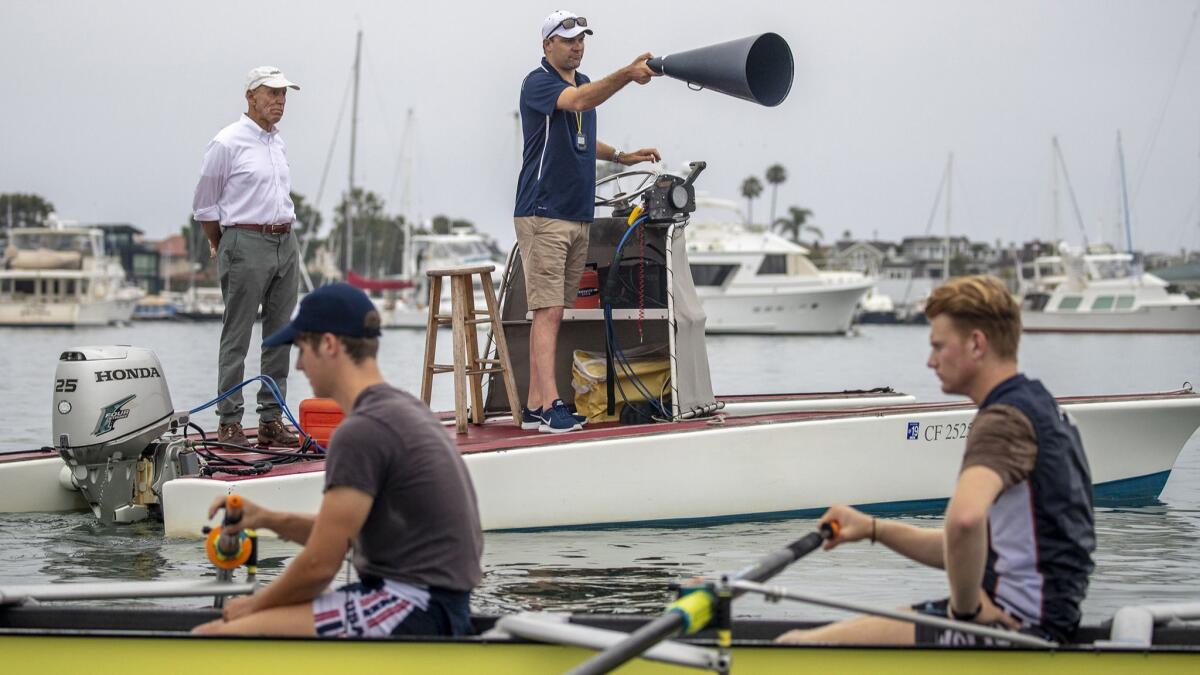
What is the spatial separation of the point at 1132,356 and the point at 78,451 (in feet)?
158

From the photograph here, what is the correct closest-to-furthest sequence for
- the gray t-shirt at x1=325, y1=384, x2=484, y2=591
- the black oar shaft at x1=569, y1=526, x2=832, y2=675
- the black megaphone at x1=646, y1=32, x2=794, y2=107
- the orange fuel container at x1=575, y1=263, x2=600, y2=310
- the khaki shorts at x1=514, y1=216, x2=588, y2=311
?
the black oar shaft at x1=569, y1=526, x2=832, y2=675 < the gray t-shirt at x1=325, y1=384, x2=484, y2=591 < the black megaphone at x1=646, y1=32, x2=794, y2=107 < the khaki shorts at x1=514, y1=216, x2=588, y2=311 < the orange fuel container at x1=575, y1=263, x2=600, y2=310

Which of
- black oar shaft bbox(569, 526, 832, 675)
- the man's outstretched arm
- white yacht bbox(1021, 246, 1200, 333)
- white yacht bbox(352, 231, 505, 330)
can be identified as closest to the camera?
black oar shaft bbox(569, 526, 832, 675)

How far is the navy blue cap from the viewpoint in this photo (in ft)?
13.5

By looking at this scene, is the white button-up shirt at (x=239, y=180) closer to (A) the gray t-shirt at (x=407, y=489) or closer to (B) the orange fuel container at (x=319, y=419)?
(B) the orange fuel container at (x=319, y=419)

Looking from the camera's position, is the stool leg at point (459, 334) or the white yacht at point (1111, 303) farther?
the white yacht at point (1111, 303)

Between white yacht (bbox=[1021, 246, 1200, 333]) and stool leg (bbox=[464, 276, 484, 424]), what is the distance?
7363 cm

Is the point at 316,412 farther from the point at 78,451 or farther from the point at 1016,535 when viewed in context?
the point at 1016,535

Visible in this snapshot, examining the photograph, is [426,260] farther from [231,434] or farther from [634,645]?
[634,645]

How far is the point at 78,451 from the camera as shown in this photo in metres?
8.11

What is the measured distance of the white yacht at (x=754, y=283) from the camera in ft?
212

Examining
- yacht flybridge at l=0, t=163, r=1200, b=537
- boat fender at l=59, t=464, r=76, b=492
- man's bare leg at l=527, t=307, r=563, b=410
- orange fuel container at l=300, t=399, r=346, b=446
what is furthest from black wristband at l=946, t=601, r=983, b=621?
boat fender at l=59, t=464, r=76, b=492

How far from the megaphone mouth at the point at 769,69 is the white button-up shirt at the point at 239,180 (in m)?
3.07

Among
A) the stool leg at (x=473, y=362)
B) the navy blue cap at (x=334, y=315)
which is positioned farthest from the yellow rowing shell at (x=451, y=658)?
the stool leg at (x=473, y=362)

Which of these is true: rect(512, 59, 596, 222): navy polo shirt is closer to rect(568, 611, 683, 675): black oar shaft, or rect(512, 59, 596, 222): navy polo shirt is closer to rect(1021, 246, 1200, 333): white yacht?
rect(568, 611, 683, 675): black oar shaft
